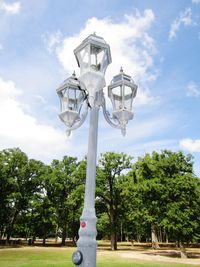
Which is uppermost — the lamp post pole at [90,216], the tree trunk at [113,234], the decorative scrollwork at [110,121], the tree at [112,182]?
the tree at [112,182]

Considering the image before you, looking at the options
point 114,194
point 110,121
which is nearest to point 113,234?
point 114,194

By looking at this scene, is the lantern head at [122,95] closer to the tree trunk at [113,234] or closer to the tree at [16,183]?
the tree trunk at [113,234]

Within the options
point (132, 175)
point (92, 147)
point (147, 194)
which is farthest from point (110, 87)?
point (132, 175)

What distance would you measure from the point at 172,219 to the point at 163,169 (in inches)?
230

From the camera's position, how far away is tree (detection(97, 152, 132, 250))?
144 feet

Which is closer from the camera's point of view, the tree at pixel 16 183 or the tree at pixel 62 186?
the tree at pixel 16 183

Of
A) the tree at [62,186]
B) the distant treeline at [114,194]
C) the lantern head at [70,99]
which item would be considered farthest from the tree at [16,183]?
the lantern head at [70,99]

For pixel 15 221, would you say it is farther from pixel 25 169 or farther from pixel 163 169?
pixel 163 169

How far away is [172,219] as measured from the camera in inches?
1206

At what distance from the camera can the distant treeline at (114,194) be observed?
31.6m

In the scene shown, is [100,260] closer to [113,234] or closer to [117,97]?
[113,234]

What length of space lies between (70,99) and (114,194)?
4021cm

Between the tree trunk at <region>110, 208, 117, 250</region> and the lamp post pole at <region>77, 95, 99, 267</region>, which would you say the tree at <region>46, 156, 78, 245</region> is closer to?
the tree trunk at <region>110, 208, 117, 250</region>

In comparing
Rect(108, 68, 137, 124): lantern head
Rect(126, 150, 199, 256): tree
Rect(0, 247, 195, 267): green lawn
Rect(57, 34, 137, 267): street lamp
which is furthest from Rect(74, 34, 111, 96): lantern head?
Rect(126, 150, 199, 256): tree
